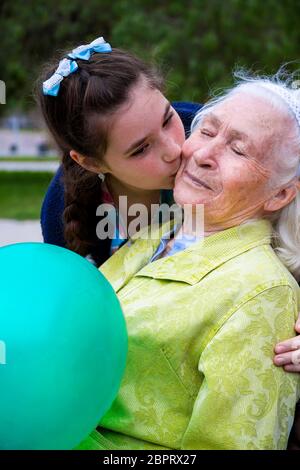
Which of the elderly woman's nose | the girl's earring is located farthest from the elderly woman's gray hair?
the girl's earring

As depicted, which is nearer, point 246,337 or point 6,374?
point 6,374

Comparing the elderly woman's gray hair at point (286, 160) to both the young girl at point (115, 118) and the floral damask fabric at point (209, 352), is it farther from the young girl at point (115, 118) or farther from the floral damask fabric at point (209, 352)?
the young girl at point (115, 118)

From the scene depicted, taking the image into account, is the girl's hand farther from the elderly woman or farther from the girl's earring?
the girl's earring

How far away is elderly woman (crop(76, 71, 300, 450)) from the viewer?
1.95 metres

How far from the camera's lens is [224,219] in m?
2.25

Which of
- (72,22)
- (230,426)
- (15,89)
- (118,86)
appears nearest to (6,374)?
(230,426)

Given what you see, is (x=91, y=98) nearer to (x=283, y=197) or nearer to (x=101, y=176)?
(x=101, y=176)

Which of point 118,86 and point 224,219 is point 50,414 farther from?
point 118,86

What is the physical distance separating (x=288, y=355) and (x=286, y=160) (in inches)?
23.4

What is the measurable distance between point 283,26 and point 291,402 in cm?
1082

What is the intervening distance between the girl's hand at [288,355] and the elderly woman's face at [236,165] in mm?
430

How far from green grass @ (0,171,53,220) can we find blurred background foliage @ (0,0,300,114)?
5.06 feet
